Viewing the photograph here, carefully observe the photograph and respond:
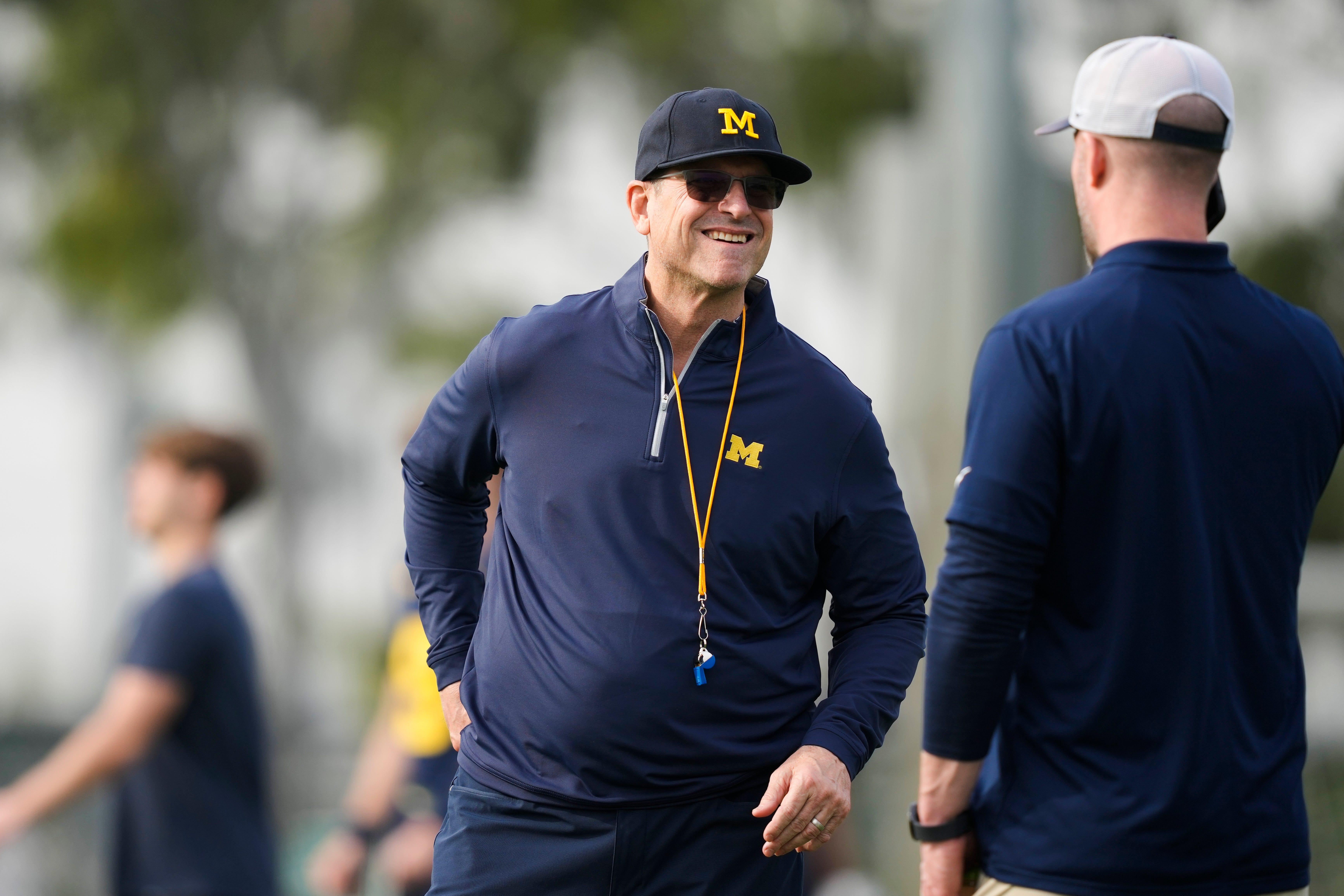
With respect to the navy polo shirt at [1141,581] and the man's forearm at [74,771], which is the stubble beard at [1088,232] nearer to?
the navy polo shirt at [1141,581]

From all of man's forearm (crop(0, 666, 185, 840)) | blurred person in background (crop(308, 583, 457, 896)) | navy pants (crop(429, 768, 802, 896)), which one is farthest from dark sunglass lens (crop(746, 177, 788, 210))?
man's forearm (crop(0, 666, 185, 840))

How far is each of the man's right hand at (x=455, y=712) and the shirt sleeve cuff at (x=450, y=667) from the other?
0.04ft

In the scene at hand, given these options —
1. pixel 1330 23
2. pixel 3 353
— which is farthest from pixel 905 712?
pixel 3 353

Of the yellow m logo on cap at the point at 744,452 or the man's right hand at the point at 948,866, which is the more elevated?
the yellow m logo on cap at the point at 744,452

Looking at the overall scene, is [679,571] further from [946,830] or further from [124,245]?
[124,245]

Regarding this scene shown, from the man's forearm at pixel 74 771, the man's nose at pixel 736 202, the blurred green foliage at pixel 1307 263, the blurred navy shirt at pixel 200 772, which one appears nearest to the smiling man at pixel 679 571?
the man's nose at pixel 736 202

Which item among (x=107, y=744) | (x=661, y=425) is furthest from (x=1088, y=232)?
(x=107, y=744)

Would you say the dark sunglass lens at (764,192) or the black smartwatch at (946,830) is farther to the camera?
the dark sunglass lens at (764,192)

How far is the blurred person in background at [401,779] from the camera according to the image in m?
5.38

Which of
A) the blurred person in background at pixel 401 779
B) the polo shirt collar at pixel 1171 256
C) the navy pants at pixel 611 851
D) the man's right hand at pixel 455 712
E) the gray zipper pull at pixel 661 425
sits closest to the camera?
the polo shirt collar at pixel 1171 256

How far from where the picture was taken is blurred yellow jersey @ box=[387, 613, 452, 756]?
5441 millimetres

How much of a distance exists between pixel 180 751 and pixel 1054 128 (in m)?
3.55

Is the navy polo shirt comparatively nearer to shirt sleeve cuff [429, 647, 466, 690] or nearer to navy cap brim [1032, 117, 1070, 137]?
navy cap brim [1032, 117, 1070, 137]

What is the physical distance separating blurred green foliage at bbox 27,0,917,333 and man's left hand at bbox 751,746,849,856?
1210cm
